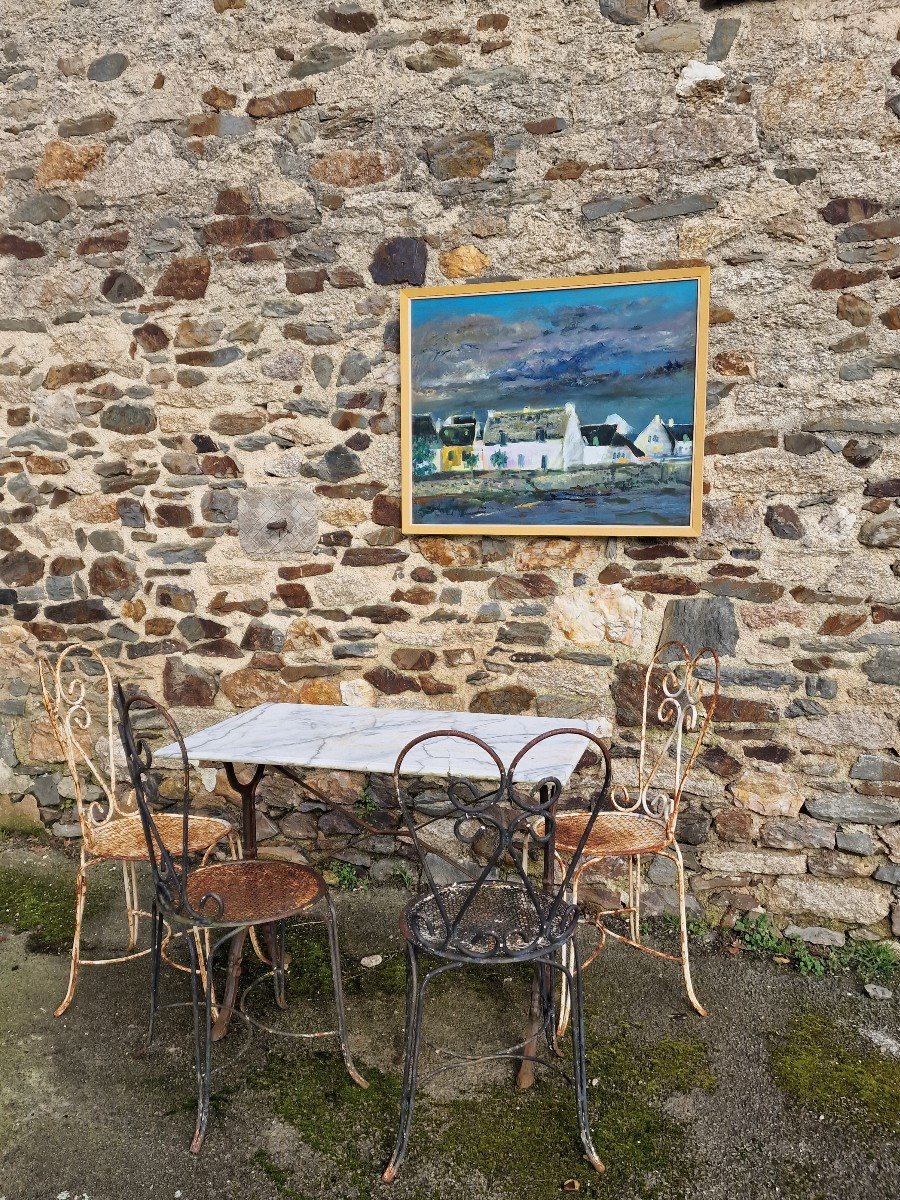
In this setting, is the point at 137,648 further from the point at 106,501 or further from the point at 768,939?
the point at 768,939

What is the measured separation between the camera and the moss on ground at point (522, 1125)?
5.93ft

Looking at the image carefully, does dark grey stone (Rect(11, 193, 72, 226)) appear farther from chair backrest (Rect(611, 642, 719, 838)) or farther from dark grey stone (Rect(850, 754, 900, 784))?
dark grey stone (Rect(850, 754, 900, 784))

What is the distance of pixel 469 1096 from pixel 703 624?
146 cm

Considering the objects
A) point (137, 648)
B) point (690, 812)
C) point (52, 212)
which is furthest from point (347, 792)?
point (52, 212)

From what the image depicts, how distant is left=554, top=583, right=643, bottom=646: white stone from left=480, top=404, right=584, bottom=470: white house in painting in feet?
1.38

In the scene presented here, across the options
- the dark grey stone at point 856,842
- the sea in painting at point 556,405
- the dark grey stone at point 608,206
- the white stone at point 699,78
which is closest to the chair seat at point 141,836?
the sea in painting at point 556,405

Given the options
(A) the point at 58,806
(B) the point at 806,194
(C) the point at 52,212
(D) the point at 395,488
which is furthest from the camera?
(A) the point at 58,806

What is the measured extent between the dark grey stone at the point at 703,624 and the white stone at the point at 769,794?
405 mm

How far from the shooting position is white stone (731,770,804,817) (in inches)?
105

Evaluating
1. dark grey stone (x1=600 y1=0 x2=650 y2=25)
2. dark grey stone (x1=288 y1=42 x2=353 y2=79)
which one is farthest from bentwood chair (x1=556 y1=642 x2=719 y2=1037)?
dark grey stone (x1=288 y1=42 x2=353 y2=79)

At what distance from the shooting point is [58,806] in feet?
11.3

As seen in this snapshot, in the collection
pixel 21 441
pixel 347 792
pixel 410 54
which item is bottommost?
pixel 347 792

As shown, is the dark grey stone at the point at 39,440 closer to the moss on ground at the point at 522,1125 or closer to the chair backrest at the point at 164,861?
the chair backrest at the point at 164,861

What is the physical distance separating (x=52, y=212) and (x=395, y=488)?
163cm
